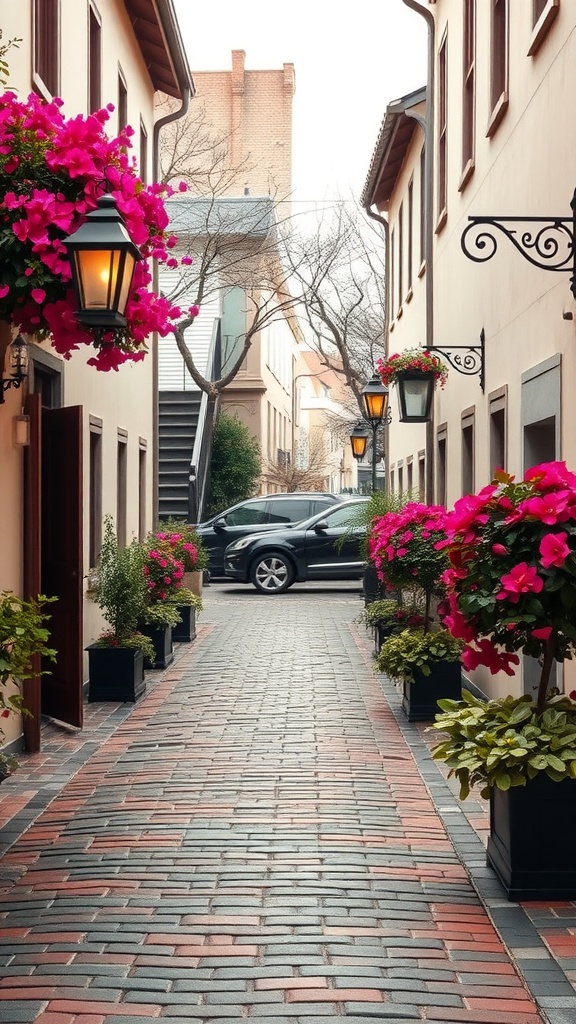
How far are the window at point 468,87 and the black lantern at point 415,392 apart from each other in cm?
183

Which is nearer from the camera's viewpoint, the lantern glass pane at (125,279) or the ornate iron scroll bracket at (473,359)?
the lantern glass pane at (125,279)

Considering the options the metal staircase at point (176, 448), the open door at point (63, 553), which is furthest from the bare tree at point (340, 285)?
the open door at point (63, 553)

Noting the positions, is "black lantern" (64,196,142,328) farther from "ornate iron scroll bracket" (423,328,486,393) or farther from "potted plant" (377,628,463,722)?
"ornate iron scroll bracket" (423,328,486,393)

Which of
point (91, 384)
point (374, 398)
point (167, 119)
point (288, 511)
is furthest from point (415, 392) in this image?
point (288, 511)

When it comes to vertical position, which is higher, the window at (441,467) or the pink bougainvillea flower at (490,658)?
the window at (441,467)

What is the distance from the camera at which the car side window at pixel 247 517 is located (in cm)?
2648

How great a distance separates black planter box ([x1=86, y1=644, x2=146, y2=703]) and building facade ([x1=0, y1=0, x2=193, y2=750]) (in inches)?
11.9

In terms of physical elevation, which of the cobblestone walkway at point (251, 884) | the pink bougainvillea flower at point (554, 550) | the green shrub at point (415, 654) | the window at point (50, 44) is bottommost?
the cobblestone walkway at point (251, 884)

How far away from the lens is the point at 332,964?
4875 mm

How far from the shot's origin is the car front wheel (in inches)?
961

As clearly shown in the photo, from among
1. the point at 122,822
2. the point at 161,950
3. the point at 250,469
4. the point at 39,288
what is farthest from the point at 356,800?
the point at 250,469

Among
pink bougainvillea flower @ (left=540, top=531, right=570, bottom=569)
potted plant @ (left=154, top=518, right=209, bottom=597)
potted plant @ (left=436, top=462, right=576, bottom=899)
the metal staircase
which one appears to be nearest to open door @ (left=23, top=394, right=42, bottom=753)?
potted plant @ (left=436, top=462, right=576, bottom=899)

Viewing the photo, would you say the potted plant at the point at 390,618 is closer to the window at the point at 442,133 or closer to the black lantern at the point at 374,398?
the window at the point at 442,133

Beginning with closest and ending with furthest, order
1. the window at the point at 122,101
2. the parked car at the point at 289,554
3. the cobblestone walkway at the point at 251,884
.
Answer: the cobblestone walkway at the point at 251,884
the window at the point at 122,101
the parked car at the point at 289,554
